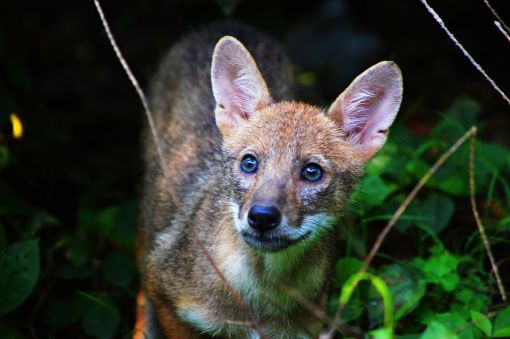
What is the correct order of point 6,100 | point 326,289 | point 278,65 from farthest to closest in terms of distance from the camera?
point 278,65
point 6,100
point 326,289

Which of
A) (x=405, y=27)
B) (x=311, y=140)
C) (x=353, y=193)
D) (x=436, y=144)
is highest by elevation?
(x=311, y=140)

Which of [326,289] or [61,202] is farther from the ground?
[61,202]

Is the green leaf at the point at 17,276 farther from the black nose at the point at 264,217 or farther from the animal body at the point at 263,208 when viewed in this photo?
the black nose at the point at 264,217

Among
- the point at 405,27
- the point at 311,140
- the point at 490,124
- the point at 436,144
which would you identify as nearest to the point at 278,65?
the point at 436,144

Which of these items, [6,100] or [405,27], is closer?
[6,100]

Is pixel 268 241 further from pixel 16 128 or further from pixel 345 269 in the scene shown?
pixel 16 128

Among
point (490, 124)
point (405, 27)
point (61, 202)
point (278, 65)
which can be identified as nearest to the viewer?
point (278, 65)

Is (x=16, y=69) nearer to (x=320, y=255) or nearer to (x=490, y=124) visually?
(x=320, y=255)
